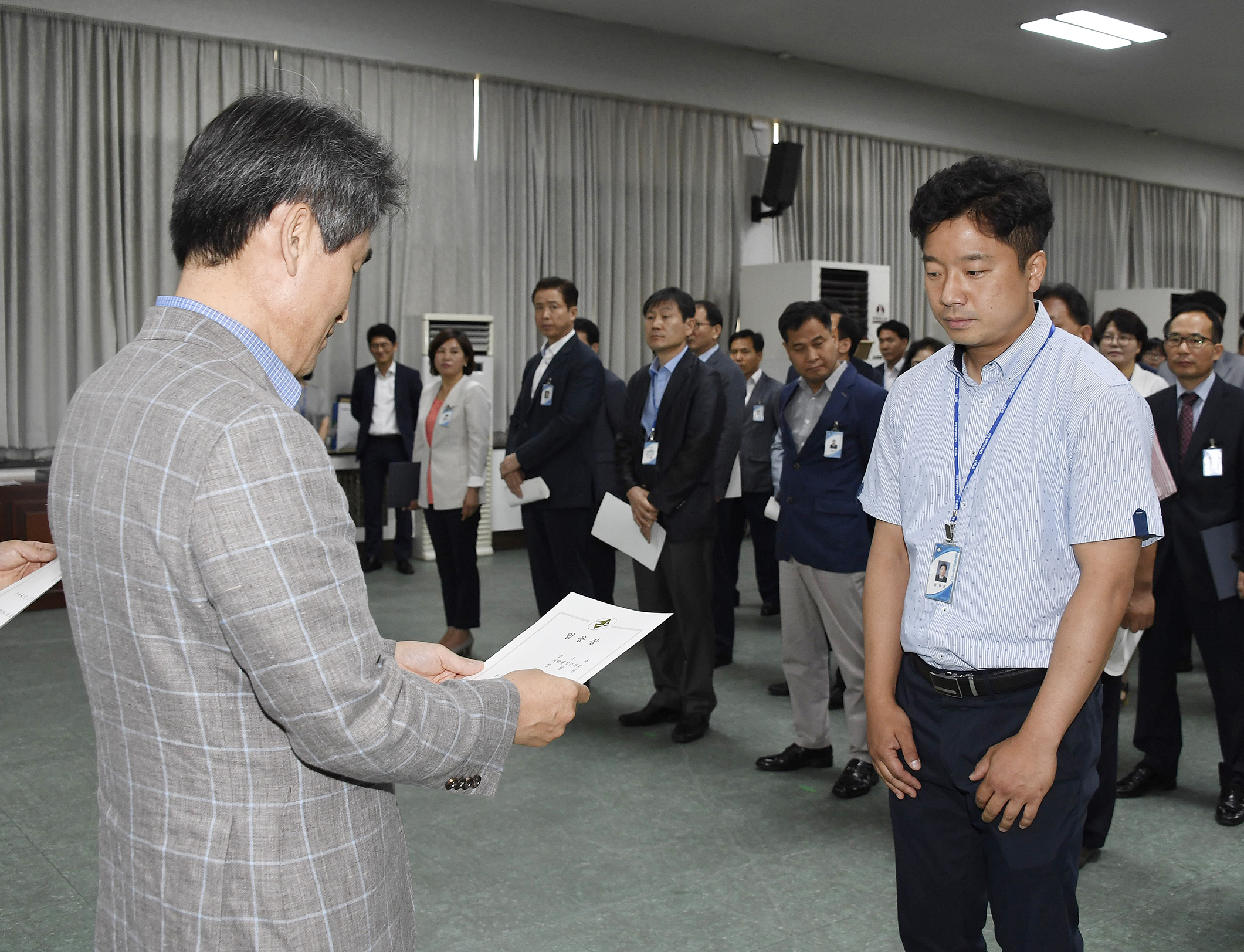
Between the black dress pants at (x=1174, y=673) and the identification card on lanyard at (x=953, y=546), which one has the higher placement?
the identification card on lanyard at (x=953, y=546)

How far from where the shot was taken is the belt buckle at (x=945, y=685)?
5.17 feet

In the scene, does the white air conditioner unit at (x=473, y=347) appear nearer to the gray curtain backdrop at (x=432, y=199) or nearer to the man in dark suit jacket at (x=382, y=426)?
the gray curtain backdrop at (x=432, y=199)

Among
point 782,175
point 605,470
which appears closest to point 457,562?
point 605,470

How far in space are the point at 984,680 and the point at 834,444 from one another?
200 centimetres

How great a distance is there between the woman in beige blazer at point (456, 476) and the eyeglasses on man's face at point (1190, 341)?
2.95m

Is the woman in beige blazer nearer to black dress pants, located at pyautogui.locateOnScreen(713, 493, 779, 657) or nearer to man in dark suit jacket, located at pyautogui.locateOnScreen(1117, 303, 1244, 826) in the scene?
black dress pants, located at pyautogui.locateOnScreen(713, 493, 779, 657)

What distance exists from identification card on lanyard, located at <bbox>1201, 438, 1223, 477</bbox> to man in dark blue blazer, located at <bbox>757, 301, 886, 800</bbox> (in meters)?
0.99

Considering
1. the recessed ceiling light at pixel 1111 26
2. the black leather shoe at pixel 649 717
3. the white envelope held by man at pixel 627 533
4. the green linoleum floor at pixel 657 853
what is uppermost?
the recessed ceiling light at pixel 1111 26

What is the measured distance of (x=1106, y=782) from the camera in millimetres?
2846

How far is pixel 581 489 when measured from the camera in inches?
180

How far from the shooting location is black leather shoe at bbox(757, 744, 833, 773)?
11.9 feet

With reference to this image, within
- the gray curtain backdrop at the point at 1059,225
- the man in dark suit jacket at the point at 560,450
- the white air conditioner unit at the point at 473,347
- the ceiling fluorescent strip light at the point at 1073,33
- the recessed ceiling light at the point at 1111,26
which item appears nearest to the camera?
the man in dark suit jacket at the point at 560,450

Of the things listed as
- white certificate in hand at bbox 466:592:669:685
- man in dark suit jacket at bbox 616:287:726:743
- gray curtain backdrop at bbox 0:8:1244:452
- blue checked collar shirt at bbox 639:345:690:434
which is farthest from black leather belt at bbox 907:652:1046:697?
gray curtain backdrop at bbox 0:8:1244:452

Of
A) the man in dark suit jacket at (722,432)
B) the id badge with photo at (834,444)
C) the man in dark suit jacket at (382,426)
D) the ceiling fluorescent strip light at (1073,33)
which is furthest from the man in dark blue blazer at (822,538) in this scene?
the ceiling fluorescent strip light at (1073,33)
